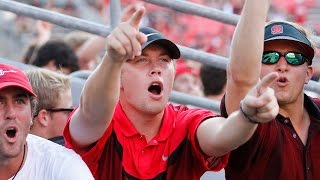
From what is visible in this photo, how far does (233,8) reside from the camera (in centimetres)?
955

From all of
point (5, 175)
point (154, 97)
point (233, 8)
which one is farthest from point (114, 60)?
point (233, 8)

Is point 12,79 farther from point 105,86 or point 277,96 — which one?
point 277,96

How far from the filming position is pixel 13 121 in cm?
464

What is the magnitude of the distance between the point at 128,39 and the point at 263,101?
1.95 feet

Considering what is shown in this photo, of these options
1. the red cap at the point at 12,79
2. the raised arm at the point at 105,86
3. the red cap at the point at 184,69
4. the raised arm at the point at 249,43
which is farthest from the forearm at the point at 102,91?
the red cap at the point at 184,69

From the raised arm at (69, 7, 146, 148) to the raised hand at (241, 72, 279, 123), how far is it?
50 cm

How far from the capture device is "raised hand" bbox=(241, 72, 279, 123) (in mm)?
4078

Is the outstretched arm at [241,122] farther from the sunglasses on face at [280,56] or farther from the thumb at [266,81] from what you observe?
the sunglasses on face at [280,56]

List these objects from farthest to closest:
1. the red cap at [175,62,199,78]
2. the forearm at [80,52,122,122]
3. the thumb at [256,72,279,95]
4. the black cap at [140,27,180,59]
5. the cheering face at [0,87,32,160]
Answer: the red cap at [175,62,199,78]
the black cap at [140,27,180,59]
the cheering face at [0,87,32,160]
the forearm at [80,52,122,122]
the thumb at [256,72,279,95]

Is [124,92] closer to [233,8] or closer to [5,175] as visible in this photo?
[5,175]

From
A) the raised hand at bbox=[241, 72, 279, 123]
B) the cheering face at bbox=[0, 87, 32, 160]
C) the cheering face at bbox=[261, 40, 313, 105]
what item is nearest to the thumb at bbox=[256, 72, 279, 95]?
the raised hand at bbox=[241, 72, 279, 123]

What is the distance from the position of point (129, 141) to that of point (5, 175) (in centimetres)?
59

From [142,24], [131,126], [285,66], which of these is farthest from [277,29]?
[142,24]

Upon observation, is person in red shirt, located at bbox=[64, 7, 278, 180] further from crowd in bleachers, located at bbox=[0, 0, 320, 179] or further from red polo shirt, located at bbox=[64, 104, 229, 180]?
crowd in bleachers, located at bbox=[0, 0, 320, 179]
